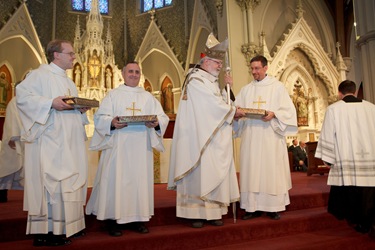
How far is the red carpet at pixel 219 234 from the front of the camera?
360 centimetres

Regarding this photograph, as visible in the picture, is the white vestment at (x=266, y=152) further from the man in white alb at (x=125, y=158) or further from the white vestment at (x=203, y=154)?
the man in white alb at (x=125, y=158)

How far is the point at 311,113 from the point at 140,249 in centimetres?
1088

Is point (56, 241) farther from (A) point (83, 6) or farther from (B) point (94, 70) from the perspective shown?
(A) point (83, 6)

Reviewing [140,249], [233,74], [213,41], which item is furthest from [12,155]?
[233,74]

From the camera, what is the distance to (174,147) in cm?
429

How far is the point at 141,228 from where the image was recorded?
153 inches

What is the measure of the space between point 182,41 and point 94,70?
4.62 m

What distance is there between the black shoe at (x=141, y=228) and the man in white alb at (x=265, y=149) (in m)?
1.27

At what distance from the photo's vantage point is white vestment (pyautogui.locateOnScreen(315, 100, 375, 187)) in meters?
4.31

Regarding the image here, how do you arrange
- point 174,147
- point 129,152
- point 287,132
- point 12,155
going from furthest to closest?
1. point 12,155
2. point 287,132
3. point 174,147
4. point 129,152

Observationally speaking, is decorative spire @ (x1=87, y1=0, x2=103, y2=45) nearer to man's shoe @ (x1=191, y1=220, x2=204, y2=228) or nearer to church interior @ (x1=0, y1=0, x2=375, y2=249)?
church interior @ (x1=0, y1=0, x2=375, y2=249)

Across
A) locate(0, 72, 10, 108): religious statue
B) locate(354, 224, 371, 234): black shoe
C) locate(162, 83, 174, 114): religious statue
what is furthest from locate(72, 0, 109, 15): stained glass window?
locate(354, 224, 371, 234): black shoe

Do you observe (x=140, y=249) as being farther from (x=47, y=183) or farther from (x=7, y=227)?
(x=7, y=227)

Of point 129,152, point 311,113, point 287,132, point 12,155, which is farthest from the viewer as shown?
point 311,113
